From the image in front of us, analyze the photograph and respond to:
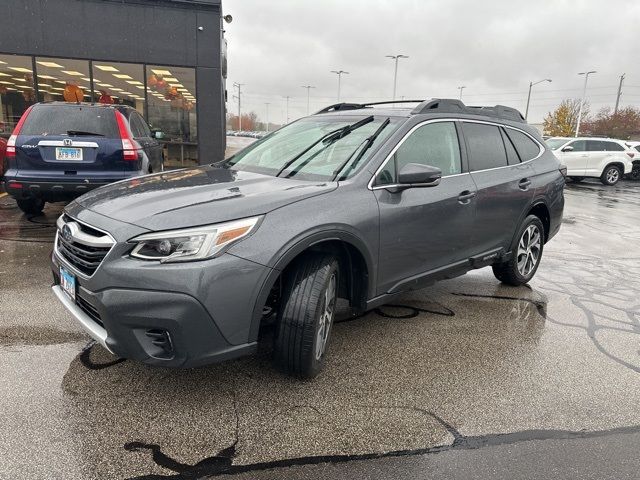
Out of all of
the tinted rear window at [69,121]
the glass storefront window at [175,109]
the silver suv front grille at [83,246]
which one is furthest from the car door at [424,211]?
the glass storefront window at [175,109]

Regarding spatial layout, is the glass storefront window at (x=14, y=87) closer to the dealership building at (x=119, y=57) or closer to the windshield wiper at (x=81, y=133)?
the dealership building at (x=119, y=57)

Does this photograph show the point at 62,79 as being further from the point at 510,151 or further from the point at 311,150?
the point at 510,151

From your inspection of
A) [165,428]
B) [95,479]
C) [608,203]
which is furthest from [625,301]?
[608,203]

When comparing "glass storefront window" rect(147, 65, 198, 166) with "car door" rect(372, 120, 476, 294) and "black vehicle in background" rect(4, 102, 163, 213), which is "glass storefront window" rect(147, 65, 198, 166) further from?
"car door" rect(372, 120, 476, 294)

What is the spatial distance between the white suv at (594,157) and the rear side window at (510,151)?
15.4 m

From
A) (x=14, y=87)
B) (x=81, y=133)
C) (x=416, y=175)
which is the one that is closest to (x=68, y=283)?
(x=416, y=175)

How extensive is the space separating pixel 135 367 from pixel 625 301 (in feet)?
15.3

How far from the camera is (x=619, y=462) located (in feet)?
7.95

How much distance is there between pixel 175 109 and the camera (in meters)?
14.6

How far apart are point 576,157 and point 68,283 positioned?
19.7 m

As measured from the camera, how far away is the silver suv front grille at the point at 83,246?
2.55m

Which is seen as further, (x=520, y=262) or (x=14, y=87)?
(x=14, y=87)

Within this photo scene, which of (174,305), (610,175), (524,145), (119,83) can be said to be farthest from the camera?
(610,175)

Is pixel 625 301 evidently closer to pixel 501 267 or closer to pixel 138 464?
pixel 501 267
